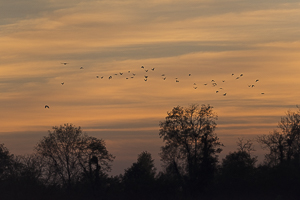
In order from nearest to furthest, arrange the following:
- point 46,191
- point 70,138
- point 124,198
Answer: point 46,191 → point 124,198 → point 70,138

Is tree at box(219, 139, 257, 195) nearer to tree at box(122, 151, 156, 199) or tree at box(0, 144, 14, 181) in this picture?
tree at box(122, 151, 156, 199)

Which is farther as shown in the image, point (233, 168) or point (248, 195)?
point (233, 168)

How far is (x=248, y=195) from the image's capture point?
69.5m

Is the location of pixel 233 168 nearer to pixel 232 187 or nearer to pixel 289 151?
pixel 232 187

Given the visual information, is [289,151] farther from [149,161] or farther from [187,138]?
[149,161]

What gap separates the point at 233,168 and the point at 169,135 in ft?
36.9

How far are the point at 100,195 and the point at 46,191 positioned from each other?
10.1 m

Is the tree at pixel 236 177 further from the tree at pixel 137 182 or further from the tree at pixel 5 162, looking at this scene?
the tree at pixel 5 162

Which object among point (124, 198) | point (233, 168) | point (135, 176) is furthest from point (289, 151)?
point (124, 198)

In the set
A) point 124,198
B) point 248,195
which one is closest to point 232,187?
point 248,195

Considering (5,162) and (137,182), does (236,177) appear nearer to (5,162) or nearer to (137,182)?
(137,182)

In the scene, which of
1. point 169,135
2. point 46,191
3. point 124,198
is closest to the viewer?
point 46,191

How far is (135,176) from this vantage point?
75312mm

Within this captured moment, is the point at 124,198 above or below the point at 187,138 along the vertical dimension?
below
